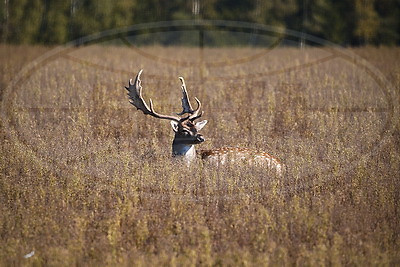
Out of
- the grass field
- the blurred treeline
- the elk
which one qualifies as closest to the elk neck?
the elk

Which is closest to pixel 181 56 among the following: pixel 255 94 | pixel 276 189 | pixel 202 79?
pixel 202 79

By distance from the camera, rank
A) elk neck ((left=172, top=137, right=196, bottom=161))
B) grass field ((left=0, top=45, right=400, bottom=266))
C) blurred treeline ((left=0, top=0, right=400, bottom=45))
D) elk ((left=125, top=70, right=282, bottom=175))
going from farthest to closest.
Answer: blurred treeline ((left=0, top=0, right=400, bottom=45)), elk neck ((left=172, top=137, right=196, bottom=161)), elk ((left=125, top=70, right=282, bottom=175)), grass field ((left=0, top=45, right=400, bottom=266))

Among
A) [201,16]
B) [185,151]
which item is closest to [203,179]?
[185,151]

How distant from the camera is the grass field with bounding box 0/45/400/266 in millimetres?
4961

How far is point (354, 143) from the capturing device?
8.11 meters

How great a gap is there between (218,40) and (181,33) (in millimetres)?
1599

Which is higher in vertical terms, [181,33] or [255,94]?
[181,33]

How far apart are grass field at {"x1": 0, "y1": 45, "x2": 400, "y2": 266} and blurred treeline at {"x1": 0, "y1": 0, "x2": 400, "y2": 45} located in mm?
14219

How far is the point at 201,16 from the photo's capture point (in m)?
28.1

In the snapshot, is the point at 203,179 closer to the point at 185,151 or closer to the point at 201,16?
the point at 185,151

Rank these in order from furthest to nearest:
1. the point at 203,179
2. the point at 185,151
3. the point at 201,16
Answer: the point at 201,16 < the point at 185,151 < the point at 203,179

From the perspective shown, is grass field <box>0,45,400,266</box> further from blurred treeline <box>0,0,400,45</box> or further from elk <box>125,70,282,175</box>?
blurred treeline <box>0,0,400,45</box>

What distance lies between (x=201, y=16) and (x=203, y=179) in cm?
2240

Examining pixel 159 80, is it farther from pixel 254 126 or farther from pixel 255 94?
pixel 254 126
